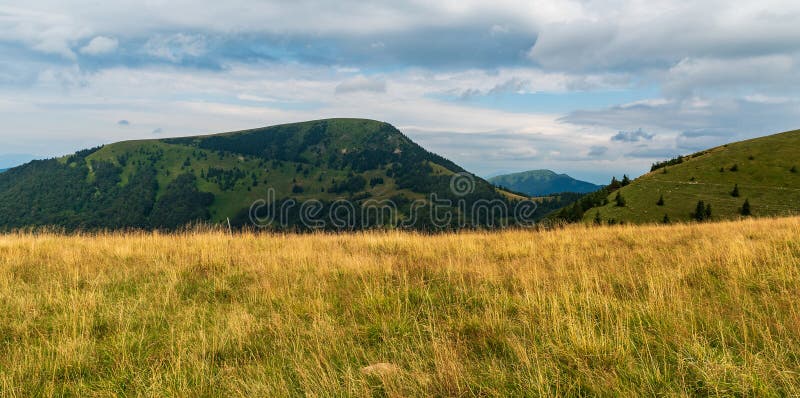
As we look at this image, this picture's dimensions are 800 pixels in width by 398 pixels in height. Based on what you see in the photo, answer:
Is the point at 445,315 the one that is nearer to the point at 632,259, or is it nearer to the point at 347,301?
the point at 347,301

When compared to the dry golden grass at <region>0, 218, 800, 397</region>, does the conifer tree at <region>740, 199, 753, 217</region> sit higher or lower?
lower

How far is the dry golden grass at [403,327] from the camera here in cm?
323

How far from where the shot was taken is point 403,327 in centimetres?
446

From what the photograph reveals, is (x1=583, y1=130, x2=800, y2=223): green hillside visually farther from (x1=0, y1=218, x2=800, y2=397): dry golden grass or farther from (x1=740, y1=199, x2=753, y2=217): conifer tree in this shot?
(x1=0, y1=218, x2=800, y2=397): dry golden grass

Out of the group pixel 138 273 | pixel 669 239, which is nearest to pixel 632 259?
pixel 669 239

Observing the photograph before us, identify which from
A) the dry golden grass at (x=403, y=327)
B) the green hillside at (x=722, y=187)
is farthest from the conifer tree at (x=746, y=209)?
A: the dry golden grass at (x=403, y=327)

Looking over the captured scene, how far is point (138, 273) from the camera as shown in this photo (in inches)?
291

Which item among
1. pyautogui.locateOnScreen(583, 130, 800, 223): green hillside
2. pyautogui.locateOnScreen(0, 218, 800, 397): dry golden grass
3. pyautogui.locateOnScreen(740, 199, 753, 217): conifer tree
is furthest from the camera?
pyautogui.locateOnScreen(583, 130, 800, 223): green hillside

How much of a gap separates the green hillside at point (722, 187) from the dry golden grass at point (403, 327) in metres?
40.4

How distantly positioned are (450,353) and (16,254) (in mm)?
10860

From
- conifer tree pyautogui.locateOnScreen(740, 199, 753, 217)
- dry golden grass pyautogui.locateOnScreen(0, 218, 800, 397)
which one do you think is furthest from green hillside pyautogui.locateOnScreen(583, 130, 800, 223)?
dry golden grass pyautogui.locateOnScreen(0, 218, 800, 397)

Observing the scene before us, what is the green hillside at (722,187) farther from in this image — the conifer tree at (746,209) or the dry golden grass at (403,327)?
the dry golden grass at (403,327)

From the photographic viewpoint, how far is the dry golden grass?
3.23 meters

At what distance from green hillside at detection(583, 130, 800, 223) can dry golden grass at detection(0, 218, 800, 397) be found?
133ft
